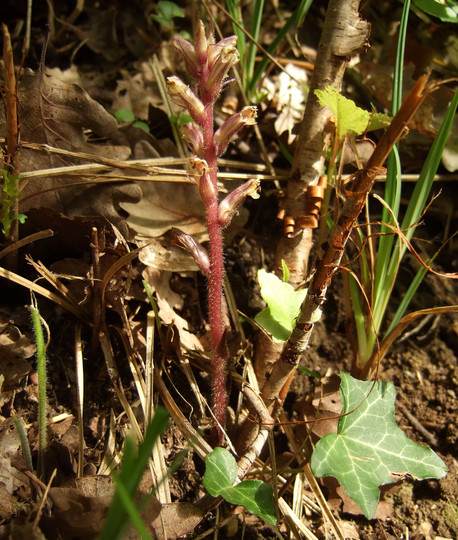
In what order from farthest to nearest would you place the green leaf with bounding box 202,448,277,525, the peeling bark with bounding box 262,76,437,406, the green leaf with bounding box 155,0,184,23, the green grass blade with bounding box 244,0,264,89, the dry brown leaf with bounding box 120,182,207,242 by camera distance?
the green leaf with bounding box 155,0,184,23 → the green grass blade with bounding box 244,0,264,89 → the dry brown leaf with bounding box 120,182,207,242 → the green leaf with bounding box 202,448,277,525 → the peeling bark with bounding box 262,76,437,406

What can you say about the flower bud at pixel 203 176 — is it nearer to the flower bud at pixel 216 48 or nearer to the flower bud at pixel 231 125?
the flower bud at pixel 231 125

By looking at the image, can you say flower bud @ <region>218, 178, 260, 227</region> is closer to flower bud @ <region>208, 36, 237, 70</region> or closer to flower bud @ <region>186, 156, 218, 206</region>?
flower bud @ <region>186, 156, 218, 206</region>

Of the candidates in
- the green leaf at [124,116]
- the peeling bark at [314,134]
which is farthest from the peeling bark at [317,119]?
the green leaf at [124,116]

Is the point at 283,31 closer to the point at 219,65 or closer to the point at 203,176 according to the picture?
the point at 219,65

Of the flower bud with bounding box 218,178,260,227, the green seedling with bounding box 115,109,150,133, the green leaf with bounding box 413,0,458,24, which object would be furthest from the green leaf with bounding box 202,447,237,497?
the green leaf with bounding box 413,0,458,24

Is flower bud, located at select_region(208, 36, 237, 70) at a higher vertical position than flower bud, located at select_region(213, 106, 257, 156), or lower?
higher
